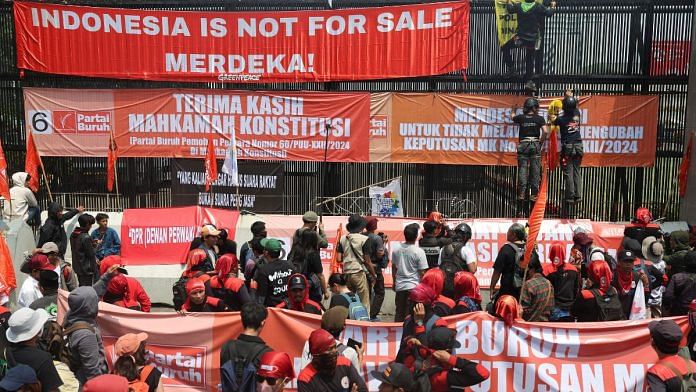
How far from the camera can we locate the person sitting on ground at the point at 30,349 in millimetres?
4695

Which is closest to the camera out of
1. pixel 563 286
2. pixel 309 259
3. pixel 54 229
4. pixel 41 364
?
pixel 41 364

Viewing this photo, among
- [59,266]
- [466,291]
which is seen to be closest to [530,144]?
[466,291]

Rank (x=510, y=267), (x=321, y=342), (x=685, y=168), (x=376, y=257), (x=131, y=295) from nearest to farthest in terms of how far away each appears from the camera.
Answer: (x=321, y=342) < (x=131, y=295) < (x=510, y=267) < (x=376, y=257) < (x=685, y=168)

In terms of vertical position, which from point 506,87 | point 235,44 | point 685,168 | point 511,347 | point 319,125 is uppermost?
point 235,44

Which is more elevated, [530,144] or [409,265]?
[530,144]

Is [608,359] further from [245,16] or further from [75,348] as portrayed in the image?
[245,16]

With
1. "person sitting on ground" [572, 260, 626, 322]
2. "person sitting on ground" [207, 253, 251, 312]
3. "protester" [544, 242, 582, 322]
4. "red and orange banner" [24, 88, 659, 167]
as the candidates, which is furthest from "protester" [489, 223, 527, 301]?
"red and orange banner" [24, 88, 659, 167]

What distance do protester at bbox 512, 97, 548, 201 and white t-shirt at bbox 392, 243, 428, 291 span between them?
526cm

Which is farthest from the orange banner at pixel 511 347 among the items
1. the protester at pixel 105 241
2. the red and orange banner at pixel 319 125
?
the red and orange banner at pixel 319 125

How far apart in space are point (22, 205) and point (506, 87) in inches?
361

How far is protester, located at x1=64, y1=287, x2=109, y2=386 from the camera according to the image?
17.8 ft

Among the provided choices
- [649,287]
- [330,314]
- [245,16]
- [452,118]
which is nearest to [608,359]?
[649,287]

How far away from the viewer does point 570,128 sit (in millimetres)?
12664

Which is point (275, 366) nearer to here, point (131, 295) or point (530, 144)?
point (131, 295)
